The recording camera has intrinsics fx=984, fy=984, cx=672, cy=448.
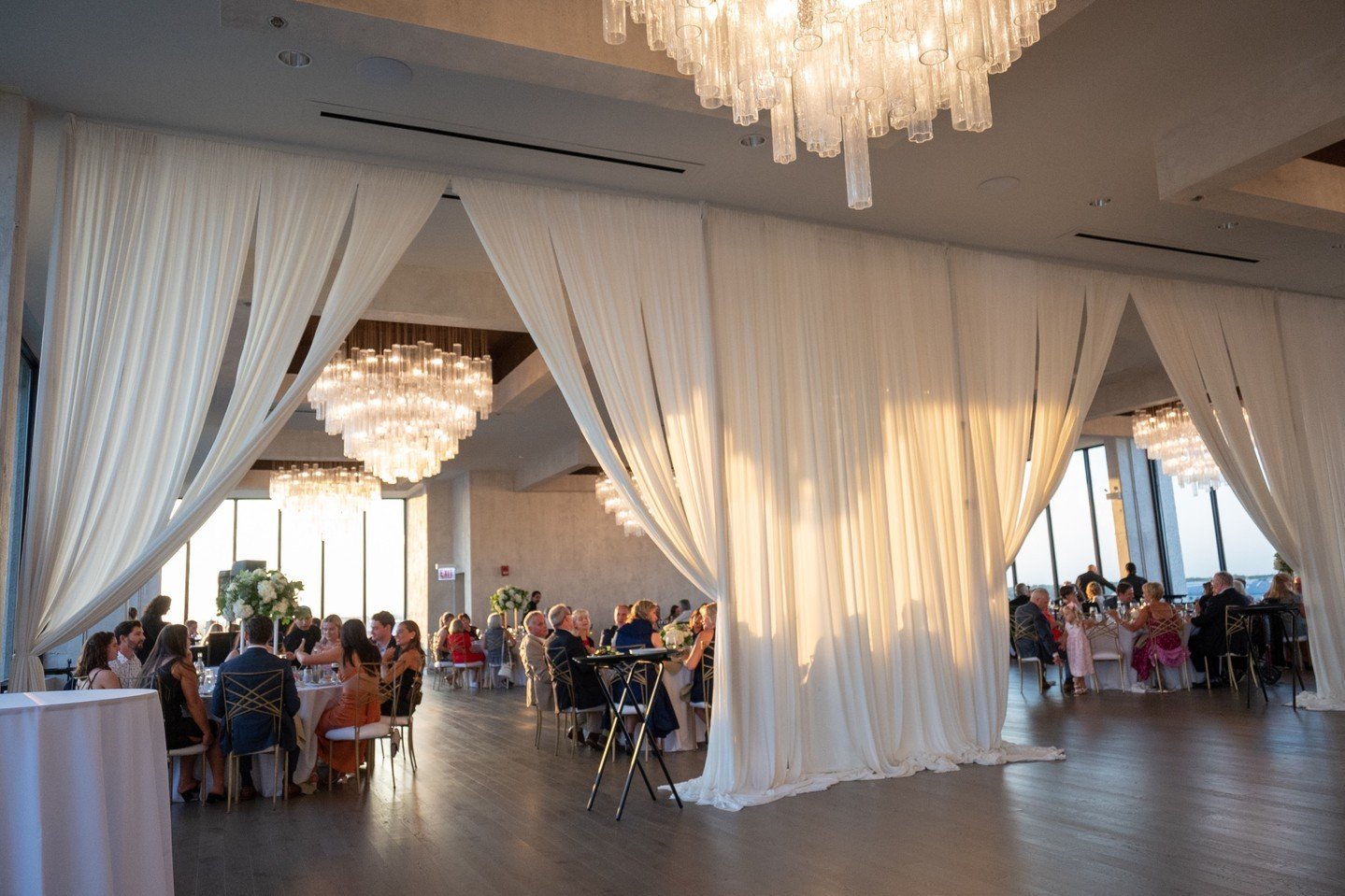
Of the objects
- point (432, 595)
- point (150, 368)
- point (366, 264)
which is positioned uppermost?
point (366, 264)

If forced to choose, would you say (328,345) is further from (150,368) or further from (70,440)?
(70,440)

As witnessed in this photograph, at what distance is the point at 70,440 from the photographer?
17.3 feet

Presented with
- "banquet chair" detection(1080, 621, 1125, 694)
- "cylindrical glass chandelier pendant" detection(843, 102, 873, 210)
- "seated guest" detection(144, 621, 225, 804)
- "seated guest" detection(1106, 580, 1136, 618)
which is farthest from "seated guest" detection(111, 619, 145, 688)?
"seated guest" detection(1106, 580, 1136, 618)

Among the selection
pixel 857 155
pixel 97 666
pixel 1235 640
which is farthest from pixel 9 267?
pixel 1235 640

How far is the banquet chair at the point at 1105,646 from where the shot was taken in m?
11.2

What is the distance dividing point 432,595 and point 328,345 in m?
15.5

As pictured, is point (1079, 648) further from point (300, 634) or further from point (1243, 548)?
point (300, 634)

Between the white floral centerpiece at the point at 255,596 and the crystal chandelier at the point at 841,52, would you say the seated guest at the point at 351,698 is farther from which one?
the crystal chandelier at the point at 841,52

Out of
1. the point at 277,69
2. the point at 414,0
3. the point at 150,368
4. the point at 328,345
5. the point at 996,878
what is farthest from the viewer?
the point at 328,345

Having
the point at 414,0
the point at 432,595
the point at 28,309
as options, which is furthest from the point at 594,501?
the point at 414,0

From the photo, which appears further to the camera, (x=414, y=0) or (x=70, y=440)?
(x=70, y=440)

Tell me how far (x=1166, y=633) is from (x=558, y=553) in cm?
1241

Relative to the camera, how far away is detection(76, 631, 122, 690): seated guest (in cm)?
665

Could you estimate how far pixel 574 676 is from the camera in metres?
8.70
